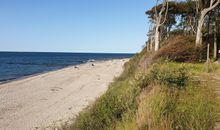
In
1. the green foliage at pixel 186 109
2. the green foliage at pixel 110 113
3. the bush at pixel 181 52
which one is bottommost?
the green foliage at pixel 110 113

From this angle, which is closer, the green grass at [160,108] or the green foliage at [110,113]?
the green grass at [160,108]

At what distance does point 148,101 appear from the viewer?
7.06m

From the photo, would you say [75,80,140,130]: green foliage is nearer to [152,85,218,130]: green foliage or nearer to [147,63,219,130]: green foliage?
[147,63,219,130]: green foliage

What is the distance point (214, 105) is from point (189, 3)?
3094cm

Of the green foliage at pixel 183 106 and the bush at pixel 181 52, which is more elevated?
the bush at pixel 181 52

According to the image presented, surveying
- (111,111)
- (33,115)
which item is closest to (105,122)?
(111,111)

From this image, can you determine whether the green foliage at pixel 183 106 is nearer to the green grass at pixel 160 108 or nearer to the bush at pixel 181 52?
the green grass at pixel 160 108

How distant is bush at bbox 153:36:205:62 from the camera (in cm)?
1769

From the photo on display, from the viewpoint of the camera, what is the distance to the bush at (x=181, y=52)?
1769 centimetres

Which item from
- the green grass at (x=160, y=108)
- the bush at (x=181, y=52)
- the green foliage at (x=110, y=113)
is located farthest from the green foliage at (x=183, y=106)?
the bush at (x=181, y=52)

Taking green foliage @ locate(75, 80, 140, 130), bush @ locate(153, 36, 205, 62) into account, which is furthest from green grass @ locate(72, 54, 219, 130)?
bush @ locate(153, 36, 205, 62)

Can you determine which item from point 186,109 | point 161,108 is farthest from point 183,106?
point 161,108

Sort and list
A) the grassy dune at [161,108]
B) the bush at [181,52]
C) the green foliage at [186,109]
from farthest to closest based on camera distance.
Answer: the bush at [181,52] → the grassy dune at [161,108] → the green foliage at [186,109]

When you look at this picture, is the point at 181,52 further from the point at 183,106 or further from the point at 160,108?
the point at 160,108
